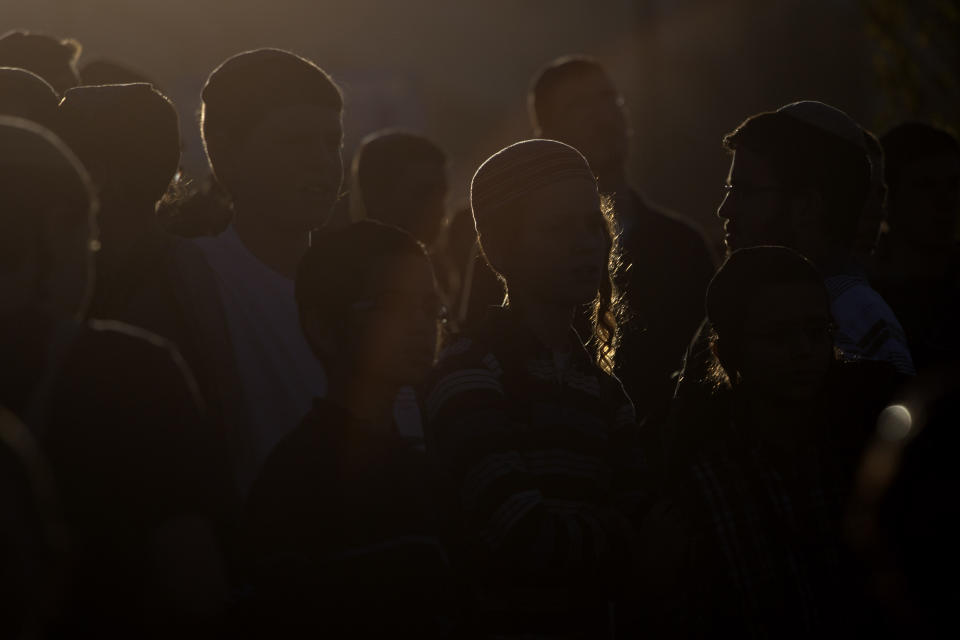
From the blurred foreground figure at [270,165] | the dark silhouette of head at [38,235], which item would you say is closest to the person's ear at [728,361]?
the blurred foreground figure at [270,165]

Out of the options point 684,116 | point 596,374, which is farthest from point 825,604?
point 684,116

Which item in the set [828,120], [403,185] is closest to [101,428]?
[828,120]

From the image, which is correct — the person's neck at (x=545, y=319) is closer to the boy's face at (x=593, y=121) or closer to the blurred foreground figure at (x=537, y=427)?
the blurred foreground figure at (x=537, y=427)

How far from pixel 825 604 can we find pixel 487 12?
42.9m

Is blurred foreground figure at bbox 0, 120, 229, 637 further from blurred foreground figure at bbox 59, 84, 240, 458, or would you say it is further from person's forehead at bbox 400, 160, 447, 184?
person's forehead at bbox 400, 160, 447, 184

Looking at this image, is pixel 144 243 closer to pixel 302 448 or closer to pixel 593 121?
pixel 302 448

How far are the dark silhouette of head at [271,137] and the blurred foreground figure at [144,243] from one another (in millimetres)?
166

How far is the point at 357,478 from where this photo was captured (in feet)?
10.1

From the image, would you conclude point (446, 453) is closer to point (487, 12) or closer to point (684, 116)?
point (684, 116)

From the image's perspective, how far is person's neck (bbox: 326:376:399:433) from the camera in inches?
126

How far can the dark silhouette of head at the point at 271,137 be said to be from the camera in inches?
154

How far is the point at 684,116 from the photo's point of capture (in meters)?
32.0

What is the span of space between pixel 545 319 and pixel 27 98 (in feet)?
5.43

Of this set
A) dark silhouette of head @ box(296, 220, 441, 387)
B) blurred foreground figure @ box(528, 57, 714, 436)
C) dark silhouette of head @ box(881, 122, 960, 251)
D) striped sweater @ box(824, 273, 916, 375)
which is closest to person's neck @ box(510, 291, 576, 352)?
dark silhouette of head @ box(296, 220, 441, 387)
